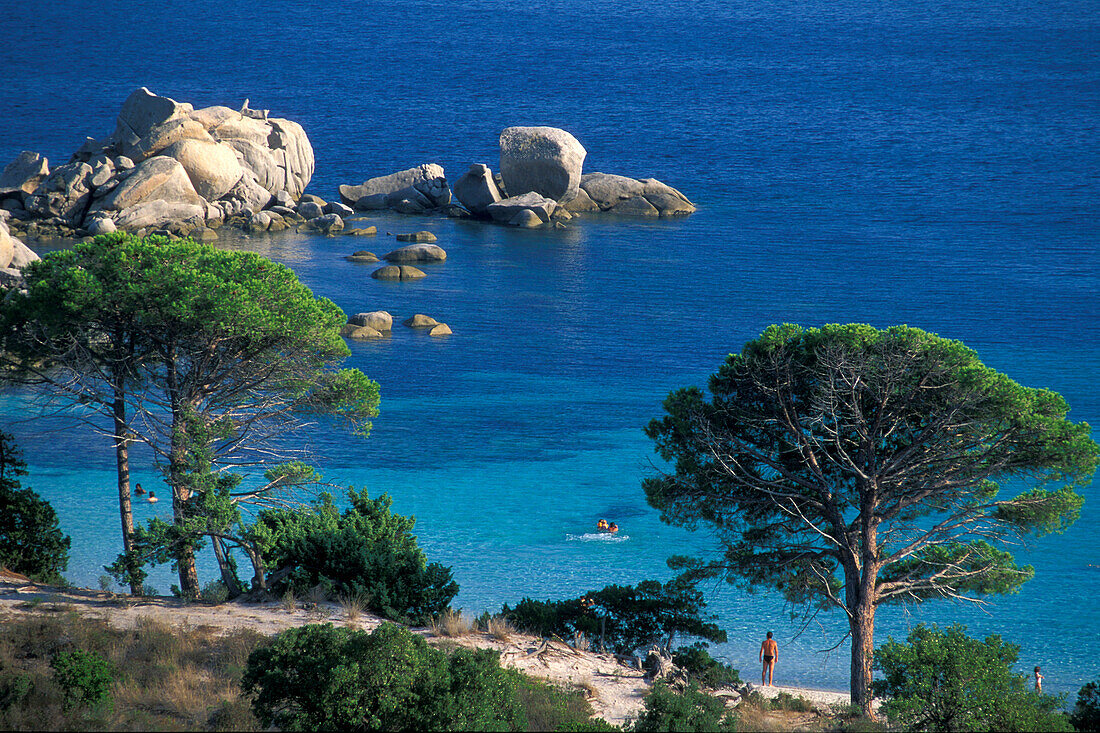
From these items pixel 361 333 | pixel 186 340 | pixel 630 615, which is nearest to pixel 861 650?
pixel 630 615

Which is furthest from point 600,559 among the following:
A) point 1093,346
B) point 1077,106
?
point 1077,106

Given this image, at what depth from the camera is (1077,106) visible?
13875 centimetres

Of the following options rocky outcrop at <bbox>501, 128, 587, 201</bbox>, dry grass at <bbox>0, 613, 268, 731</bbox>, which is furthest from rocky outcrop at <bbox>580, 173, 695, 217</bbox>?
dry grass at <bbox>0, 613, 268, 731</bbox>

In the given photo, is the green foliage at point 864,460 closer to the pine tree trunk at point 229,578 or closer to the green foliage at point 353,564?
the green foliage at point 353,564

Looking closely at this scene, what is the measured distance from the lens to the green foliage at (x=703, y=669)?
1864cm

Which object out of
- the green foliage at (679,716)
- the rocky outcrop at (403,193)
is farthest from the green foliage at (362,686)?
the rocky outcrop at (403,193)

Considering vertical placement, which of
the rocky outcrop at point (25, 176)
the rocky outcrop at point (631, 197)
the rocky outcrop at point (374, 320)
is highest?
the rocky outcrop at point (631, 197)

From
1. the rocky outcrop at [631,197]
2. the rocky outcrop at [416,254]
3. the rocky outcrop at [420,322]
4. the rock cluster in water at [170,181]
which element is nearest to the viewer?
the rocky outcrop at [420,322]

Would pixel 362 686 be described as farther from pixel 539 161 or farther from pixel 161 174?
pixel 539 161

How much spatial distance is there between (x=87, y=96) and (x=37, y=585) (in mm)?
166342

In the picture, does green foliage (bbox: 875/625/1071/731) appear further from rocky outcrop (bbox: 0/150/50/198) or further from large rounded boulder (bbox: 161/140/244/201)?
rocky outcrop (bbox: 0/150/50/198)

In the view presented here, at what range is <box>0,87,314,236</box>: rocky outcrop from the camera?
7606cm

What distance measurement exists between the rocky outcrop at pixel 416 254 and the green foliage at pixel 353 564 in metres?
55.8

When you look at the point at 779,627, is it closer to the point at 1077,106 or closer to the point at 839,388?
the point at 839,388
